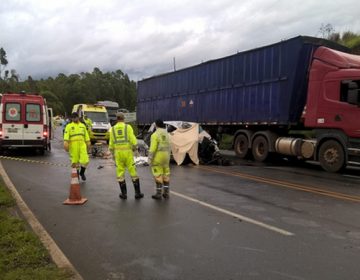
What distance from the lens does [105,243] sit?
615cm

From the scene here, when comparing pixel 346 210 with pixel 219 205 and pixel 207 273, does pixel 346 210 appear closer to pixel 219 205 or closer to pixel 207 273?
pixel 219 205

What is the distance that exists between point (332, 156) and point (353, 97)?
1.96 metres

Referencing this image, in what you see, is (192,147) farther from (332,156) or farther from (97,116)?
(97,116)

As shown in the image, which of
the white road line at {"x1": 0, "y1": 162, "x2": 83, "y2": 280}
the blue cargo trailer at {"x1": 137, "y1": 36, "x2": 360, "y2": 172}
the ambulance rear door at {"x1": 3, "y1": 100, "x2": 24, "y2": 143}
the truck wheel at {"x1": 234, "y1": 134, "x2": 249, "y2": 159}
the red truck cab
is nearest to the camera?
the white road line at {"x1": 0, "y1": 162, "x2": 83, "y2": 280}

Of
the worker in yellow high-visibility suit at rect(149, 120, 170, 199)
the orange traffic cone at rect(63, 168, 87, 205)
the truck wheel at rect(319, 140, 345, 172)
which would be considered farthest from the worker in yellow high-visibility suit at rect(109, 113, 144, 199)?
the truck wheel at rect(319, 140, 345, 172)

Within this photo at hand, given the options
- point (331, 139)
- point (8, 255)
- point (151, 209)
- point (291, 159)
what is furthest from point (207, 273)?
point (291, 159)

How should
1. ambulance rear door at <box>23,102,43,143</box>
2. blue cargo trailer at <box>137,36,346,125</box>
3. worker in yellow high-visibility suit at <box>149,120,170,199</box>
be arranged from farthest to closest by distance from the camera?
ambulance rear door at <box>23,102,43,143</box> < blue cargo trailer at <box>137,36,346,125</box> < worker in yellow high-visibility suit at <box>149,120,170,199</box>

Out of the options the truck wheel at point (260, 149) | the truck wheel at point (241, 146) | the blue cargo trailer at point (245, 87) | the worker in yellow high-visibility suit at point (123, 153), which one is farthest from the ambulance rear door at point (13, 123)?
the worker in yellow high-visibility suit at point (123, 153)

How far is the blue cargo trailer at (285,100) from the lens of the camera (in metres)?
14.3

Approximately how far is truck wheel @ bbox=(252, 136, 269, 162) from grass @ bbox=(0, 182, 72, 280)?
12.3 metres

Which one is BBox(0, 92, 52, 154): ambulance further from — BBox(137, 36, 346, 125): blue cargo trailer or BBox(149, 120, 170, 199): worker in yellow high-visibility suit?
BBox(149, 120, 170, 199): worker in yellow high-visibility suit

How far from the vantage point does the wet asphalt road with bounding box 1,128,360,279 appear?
5.22m

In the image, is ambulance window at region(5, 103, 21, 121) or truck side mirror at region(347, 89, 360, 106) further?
ambulance window at region(5, 103, 21, 121)

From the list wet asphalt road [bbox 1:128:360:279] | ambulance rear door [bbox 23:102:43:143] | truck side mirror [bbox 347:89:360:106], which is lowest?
wet asphalt road [bbox 1:128:360:279]
